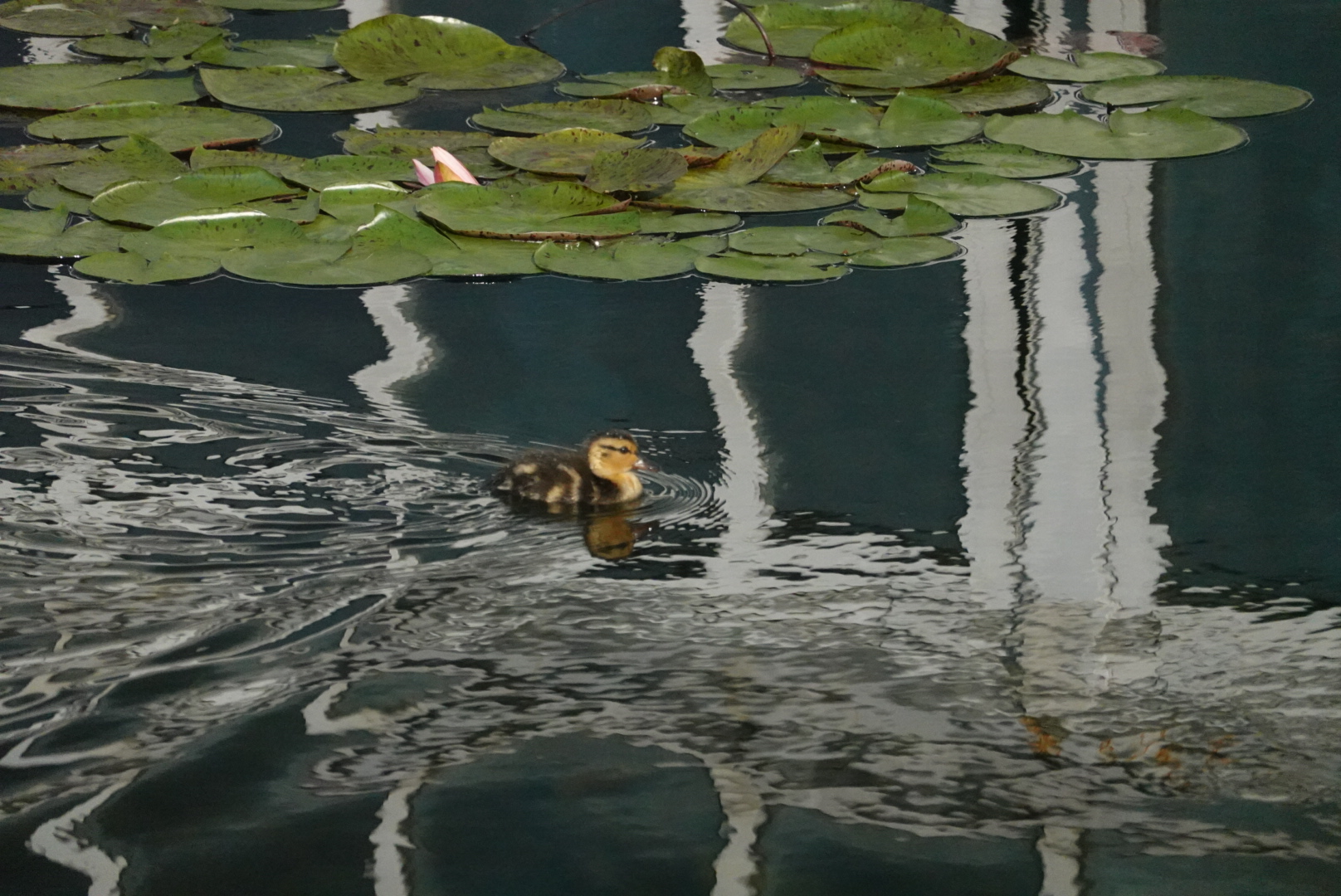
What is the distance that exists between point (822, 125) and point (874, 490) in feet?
7.35

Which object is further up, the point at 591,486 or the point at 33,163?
the point at 33,163

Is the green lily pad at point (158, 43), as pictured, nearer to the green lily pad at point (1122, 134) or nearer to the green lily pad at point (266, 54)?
the green lily pad at point (266, 54)

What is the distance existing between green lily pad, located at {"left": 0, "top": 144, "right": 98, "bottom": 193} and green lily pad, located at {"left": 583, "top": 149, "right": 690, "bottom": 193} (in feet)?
5.14

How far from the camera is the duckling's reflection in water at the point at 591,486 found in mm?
2846

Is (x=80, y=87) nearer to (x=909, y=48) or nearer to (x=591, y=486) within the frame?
(x=909, y=48)

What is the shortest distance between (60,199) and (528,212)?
1352 mm

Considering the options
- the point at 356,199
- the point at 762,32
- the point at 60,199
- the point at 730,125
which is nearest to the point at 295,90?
the point at 60,199

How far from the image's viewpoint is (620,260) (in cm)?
395

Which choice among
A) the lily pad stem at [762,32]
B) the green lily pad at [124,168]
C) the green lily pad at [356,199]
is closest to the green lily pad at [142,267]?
the green lily pad at [356,199]

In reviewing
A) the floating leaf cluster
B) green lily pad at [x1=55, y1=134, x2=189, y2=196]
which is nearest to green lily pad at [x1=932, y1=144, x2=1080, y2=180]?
the floating leaf cluster

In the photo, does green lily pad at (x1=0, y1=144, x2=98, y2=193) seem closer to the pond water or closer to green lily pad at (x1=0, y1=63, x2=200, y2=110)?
green lily pad at (x1=0, y1=63, x2=200, y2=110)

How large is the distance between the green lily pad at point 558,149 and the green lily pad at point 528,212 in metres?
0.23

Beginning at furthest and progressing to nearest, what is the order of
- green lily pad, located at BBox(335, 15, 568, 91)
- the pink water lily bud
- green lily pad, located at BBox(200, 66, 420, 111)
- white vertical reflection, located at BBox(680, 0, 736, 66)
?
white vertical reflection, located at BBox(680, 0, 736, 66)
green lily pad, located at BBox(335, 15, 568, 91)
green lily pad, located at BBox(200, 66, 420, 111)
the pink water lily bud

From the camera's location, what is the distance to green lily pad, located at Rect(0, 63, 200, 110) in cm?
523
